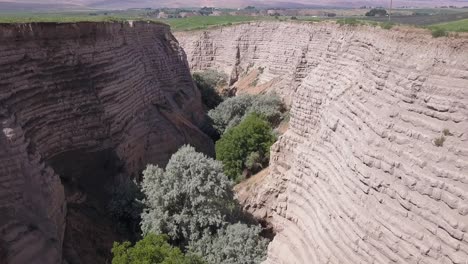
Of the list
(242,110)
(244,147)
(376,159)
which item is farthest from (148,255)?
(242,110)

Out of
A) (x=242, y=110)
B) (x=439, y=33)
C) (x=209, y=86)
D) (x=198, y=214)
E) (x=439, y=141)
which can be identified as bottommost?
(x=209, y=86)

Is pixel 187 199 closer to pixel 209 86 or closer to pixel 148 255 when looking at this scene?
pixel 148 255

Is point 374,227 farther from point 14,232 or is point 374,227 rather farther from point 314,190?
point 14,232

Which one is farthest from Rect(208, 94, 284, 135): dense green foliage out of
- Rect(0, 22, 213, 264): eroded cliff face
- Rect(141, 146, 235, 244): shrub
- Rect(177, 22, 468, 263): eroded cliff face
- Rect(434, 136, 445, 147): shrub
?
Rect(434, 136, 445, 147): shrub

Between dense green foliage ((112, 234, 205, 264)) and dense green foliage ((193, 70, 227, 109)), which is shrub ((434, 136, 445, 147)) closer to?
dense green foliage ((112, 234, 205, 264))

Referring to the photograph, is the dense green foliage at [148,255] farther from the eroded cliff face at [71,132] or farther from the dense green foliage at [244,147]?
the dense green foliage at [244,147]
